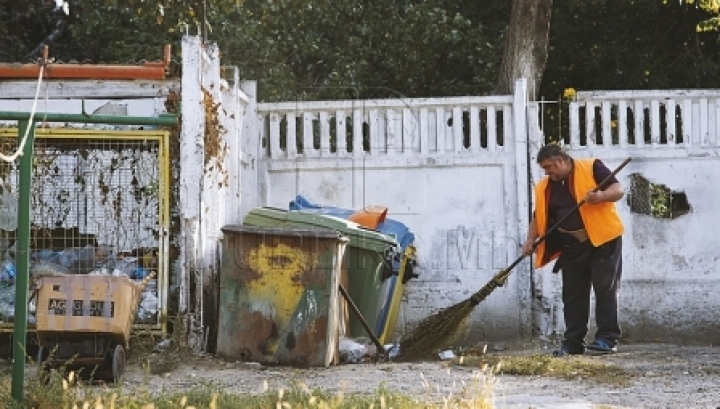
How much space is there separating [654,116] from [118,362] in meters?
5.68

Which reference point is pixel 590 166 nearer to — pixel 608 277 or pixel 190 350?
pixel 608 277

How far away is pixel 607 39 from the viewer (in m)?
17.5

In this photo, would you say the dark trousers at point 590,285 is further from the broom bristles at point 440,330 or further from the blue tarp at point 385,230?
the blue tarp at point 385,230

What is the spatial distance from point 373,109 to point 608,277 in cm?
292

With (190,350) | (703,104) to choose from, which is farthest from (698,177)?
(190,350)

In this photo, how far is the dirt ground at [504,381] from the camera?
736cm

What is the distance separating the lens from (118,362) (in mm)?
8320

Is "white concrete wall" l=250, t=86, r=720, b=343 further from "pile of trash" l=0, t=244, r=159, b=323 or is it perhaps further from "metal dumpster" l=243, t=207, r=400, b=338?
"pile of trash" l=0, t=244, r=159, b=323

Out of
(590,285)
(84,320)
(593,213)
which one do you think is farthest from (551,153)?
(84,320)

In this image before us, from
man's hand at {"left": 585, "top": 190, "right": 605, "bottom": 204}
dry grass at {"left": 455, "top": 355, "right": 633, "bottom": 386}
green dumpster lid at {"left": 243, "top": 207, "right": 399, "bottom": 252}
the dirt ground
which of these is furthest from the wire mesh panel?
man's hand at {"left": 585, "top": 190, "right": 605, "bottom": 204}

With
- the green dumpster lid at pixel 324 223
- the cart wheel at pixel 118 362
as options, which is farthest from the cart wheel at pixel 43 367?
the green dumpster lid at pixel 324 223

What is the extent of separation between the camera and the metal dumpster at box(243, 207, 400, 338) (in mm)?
10055

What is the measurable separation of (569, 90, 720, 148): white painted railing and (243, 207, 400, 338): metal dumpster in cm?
235

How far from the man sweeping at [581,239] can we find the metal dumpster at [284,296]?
5.73 ft
